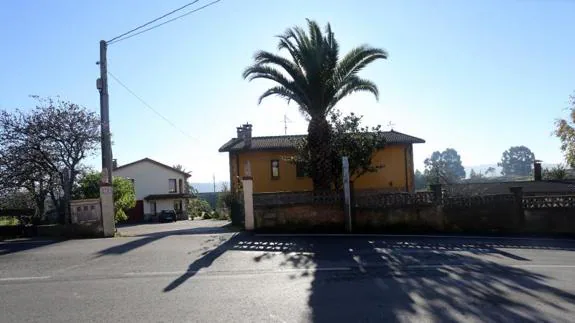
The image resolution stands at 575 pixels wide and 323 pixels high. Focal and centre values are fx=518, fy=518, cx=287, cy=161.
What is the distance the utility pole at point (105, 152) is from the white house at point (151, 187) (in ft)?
143

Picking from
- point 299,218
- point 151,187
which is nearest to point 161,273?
point 299,218

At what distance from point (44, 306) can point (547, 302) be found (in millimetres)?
7342

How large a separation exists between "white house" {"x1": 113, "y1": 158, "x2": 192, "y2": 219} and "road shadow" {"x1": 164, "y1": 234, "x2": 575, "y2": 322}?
49.7 meters

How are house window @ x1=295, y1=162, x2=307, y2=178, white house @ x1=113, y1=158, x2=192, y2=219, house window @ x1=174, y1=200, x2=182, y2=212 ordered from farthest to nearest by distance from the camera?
house window @ x1=174, y1=200, x2=182, y2=212 → white house @ x1=113, y1=158, x2=192, y2=219 → house window @ x1=295, y1=162, x2=307, y2=178

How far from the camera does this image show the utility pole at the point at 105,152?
17422 millimetres

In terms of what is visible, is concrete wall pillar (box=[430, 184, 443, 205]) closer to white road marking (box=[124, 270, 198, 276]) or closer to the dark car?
white road marking (box=[124, 270, 198, 276])

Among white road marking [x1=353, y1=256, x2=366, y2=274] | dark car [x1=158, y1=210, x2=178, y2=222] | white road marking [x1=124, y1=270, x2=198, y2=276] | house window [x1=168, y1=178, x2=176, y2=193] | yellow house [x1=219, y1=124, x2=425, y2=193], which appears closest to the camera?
white road marking [x1=124, y1=270, x2=198, y2=276]

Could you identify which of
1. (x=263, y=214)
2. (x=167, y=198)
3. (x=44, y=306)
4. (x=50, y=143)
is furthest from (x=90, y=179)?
(x=167, y=198)

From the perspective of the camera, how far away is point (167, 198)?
63.1 m

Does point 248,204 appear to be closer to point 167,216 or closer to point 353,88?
point 353,88

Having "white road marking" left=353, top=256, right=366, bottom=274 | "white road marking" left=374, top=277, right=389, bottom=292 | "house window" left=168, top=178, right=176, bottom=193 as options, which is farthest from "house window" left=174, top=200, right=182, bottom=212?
"white road marking" left=374, top=277, right=389, bottom=292

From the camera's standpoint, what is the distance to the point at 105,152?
62.1ft

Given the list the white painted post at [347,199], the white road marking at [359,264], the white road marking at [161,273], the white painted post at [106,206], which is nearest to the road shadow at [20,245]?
the white painted post at [106,206]

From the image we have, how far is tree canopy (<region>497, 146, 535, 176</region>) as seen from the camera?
5458 inches
